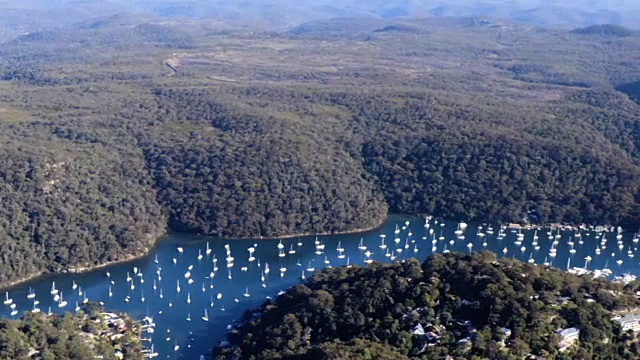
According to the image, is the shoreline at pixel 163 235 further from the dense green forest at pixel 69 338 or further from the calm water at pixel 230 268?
the dense green forest at pixel 69 338

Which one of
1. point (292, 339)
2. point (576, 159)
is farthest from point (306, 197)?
point (292, 339)

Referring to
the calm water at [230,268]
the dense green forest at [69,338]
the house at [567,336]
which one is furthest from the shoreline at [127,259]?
the house at [567,336]

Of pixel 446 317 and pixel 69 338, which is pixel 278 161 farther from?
pixel 446 317

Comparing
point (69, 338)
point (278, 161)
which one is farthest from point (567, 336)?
point (278, 161)

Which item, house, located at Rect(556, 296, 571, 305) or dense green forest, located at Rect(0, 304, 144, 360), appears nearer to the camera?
house, located at Rect(556, 296, 571, 305)

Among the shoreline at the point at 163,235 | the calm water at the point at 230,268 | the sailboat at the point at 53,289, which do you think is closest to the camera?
the calm water at the point at 230,268

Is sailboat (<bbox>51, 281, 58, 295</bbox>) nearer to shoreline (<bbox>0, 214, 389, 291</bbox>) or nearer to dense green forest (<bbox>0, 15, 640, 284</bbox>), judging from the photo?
shoreline (<bbox>0, 214, 389, 291</bbox>)

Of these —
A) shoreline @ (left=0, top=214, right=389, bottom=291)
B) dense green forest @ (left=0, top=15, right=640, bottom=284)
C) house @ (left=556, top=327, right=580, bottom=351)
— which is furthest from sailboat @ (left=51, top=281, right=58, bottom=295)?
house @ (left=556, top=327, right=580, bottom=351)
